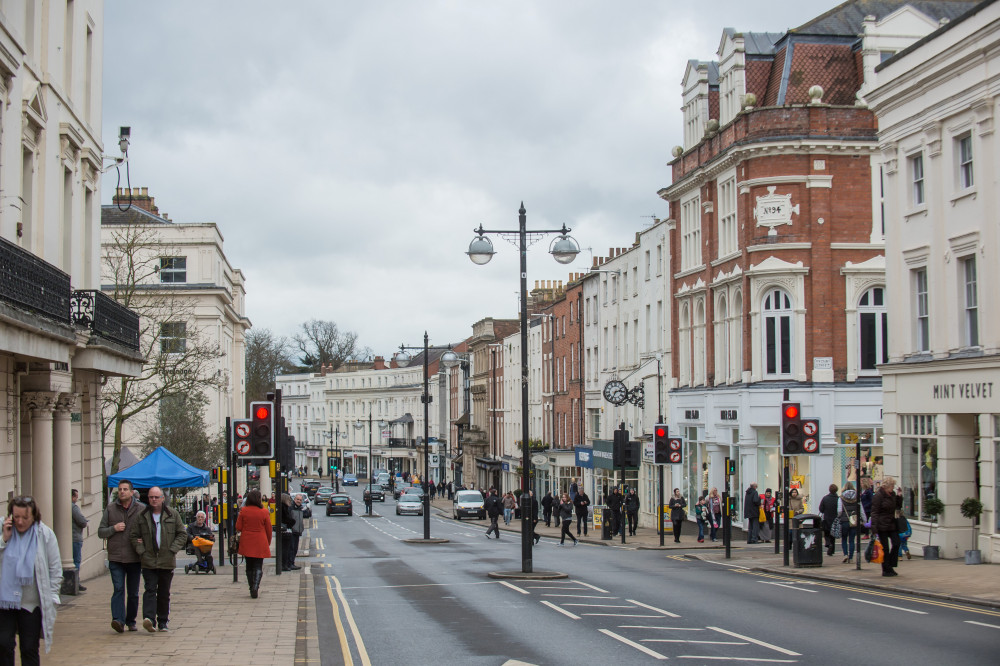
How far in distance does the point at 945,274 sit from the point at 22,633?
2085cm

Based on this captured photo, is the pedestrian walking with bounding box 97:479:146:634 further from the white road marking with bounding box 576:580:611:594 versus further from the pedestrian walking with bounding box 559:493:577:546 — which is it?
the pedestrian walking with bounding box 559:493:577:546

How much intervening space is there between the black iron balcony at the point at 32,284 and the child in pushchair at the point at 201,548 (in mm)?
→ 5329

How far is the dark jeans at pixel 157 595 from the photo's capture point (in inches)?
539

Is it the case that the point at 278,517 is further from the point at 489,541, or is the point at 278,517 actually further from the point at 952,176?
the point at 489,541

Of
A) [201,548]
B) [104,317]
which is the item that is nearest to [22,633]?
[201,548]

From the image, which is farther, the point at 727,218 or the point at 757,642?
the point at 727,218

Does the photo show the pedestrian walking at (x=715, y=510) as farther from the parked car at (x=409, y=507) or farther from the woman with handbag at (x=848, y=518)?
the parked car at (x=409, y=507)

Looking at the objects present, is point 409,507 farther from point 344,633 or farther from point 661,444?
point 344,633

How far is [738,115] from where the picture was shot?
3722 centimetres

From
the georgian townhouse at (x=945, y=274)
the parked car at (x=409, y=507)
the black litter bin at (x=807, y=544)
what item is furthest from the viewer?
the parked car at (x=409, y=507)

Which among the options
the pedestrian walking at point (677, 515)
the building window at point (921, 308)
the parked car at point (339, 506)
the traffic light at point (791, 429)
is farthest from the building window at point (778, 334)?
the parked car at point (339, 506)

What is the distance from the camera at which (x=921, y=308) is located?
26.4 meters

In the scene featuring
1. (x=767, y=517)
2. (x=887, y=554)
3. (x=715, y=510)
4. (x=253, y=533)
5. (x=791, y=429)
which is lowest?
(x=767, y=517)

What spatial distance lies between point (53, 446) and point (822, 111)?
25695 mm
